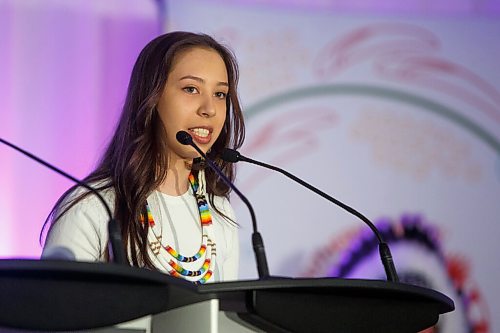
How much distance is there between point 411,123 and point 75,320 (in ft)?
6.91

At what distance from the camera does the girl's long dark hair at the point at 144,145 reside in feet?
6.72

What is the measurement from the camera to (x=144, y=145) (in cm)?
220

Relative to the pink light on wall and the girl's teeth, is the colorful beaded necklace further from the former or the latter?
the pink light on wall

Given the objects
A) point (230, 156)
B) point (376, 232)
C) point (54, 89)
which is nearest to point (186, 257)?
point (230, 156)

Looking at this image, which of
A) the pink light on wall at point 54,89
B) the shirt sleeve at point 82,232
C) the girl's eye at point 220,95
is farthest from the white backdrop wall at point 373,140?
Answer: the shirt sleeve at point 82,232

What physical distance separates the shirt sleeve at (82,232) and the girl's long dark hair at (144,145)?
0.02 meters

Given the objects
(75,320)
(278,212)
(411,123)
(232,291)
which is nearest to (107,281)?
(75,320)

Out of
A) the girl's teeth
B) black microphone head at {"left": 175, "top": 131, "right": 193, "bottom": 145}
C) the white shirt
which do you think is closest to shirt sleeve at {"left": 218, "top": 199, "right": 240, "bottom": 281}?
the white shirt

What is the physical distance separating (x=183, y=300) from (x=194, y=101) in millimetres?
857

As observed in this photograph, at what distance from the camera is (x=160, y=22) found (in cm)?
311

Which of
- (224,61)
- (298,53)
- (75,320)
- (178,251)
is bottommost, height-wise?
(75,320)

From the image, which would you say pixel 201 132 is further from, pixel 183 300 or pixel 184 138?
pixel 183 300

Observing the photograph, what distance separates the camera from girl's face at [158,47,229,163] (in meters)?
2.18

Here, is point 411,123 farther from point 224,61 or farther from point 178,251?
point 178,251
